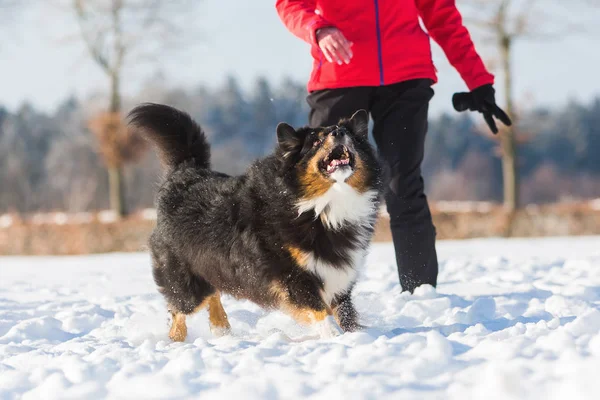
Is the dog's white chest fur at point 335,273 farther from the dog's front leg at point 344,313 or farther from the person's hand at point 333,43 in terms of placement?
the person's hand at point 333,43

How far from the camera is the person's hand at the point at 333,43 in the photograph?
11.4ft

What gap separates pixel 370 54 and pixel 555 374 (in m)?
2.42

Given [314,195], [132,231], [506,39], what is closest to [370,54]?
[314,195]

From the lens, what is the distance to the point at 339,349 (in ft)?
8.11

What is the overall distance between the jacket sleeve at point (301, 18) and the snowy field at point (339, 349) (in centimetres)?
165

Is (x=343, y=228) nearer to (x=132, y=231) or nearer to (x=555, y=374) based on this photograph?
(x=555, y=374)

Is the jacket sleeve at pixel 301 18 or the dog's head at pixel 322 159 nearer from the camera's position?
the dog's head at pixel 322 159

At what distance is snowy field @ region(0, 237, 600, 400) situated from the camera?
203cm

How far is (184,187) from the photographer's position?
12.4ft

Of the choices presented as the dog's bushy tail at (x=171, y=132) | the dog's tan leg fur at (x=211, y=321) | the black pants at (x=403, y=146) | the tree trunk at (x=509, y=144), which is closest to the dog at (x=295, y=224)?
the dog's tan leg fur at (x=211, y=321)

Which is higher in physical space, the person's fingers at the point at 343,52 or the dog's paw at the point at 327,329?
the person's fingers at the point at 343,52

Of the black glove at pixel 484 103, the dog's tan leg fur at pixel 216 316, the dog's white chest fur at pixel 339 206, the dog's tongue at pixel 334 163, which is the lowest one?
the dog's tan leg fur at pixel 216 316

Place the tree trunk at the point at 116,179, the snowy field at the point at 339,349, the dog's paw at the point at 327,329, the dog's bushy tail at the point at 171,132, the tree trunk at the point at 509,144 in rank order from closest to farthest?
the snowy field at the point at 339,349, the dog's paw at the point at 327,329, the dog's bushy tail at the point at 171,132, the tree trunk at the point at 509,144, the tree trunk at the point at 116,179

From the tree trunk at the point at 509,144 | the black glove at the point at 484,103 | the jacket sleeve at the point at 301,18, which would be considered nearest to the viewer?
the jacket sleeve at the point at 301,18
